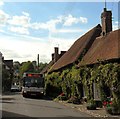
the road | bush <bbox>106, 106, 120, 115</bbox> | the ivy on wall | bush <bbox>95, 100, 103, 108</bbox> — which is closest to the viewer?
the road

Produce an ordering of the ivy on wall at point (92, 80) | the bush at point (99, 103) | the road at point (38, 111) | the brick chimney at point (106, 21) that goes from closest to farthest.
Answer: the road at point (38, 111) < the ivy on wall at point (92, 80) < the bush at point (99, 103) < the brick chimney at point (106, 21)

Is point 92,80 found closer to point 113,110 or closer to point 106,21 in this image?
point 113,110

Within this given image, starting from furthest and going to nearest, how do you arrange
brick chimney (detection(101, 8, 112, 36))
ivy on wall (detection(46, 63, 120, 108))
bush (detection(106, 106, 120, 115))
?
brick chimney (detection(101, 8, 112, 36)) → ivy on wall (detection(46, 63, 120, 108)) → bush (detection(106, 106, 120, 115))

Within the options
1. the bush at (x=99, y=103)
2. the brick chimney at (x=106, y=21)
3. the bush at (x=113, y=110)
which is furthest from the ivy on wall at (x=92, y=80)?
the brick chimney at (x=106, y=21)

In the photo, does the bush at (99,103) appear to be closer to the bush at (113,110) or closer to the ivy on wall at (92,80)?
the ivy on wall at (92,80)

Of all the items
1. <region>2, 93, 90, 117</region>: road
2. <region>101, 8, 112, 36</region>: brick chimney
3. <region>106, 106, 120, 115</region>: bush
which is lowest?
<region>2, 93, 90, 117</region>: road

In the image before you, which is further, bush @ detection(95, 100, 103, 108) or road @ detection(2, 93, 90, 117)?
bush @ detection(95, 100, 103, 108)

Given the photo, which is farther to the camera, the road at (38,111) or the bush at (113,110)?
the bush at (113,110)

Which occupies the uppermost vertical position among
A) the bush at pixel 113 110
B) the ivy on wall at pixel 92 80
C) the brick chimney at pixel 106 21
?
the brick chimney at pixel 106 21

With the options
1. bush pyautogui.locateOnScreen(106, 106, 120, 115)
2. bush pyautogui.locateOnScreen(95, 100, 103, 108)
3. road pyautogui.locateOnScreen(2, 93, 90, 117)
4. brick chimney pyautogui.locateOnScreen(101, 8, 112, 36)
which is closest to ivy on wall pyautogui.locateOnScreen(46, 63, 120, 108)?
bush pyautogui.locateOnScreen(95, 100, 103, 108)

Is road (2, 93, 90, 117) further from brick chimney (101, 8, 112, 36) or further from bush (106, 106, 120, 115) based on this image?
brick chimney (101, 8, 112, 36)

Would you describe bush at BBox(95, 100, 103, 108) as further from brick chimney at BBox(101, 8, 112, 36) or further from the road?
brick chimney at BBox(101, 8, 112, 36)

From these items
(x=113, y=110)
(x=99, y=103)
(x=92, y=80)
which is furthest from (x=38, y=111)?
(x=92, y=80)

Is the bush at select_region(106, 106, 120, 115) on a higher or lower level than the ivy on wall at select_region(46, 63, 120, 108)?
lower
